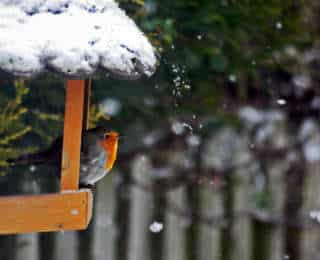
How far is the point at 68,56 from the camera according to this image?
2.22m

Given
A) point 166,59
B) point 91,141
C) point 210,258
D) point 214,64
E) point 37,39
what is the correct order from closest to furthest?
point 37,39 < point 91,141 < point 166,59 < point 214,64 < point 210,258

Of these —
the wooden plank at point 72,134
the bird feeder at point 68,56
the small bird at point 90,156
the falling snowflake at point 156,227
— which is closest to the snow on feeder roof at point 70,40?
the bird feeder at point 68,56

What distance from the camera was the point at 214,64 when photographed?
390 cm

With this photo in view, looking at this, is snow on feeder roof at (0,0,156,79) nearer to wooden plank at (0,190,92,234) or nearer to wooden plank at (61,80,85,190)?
wooden plank at (61,80,85,190)

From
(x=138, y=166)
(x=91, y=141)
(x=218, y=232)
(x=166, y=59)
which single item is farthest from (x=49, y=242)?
(x=91, y=141)

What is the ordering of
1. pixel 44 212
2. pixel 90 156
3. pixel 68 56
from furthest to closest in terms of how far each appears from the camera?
pixel 90 156 → pixel 44 212 → pixel 68 56

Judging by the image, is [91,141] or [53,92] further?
[53,92]

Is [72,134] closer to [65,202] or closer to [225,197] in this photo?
[65,202]

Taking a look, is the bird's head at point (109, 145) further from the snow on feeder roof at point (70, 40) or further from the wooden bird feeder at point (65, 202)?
the snow on feeder roof at point (70, 40)

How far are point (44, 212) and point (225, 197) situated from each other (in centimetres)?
294

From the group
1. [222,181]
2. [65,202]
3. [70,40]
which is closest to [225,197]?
[222,181]

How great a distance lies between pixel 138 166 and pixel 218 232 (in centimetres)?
69

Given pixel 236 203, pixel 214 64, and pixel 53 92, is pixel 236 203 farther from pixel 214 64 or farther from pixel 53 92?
pixel 53 92

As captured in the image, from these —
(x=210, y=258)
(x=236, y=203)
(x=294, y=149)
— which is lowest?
(x=210, y=258)
